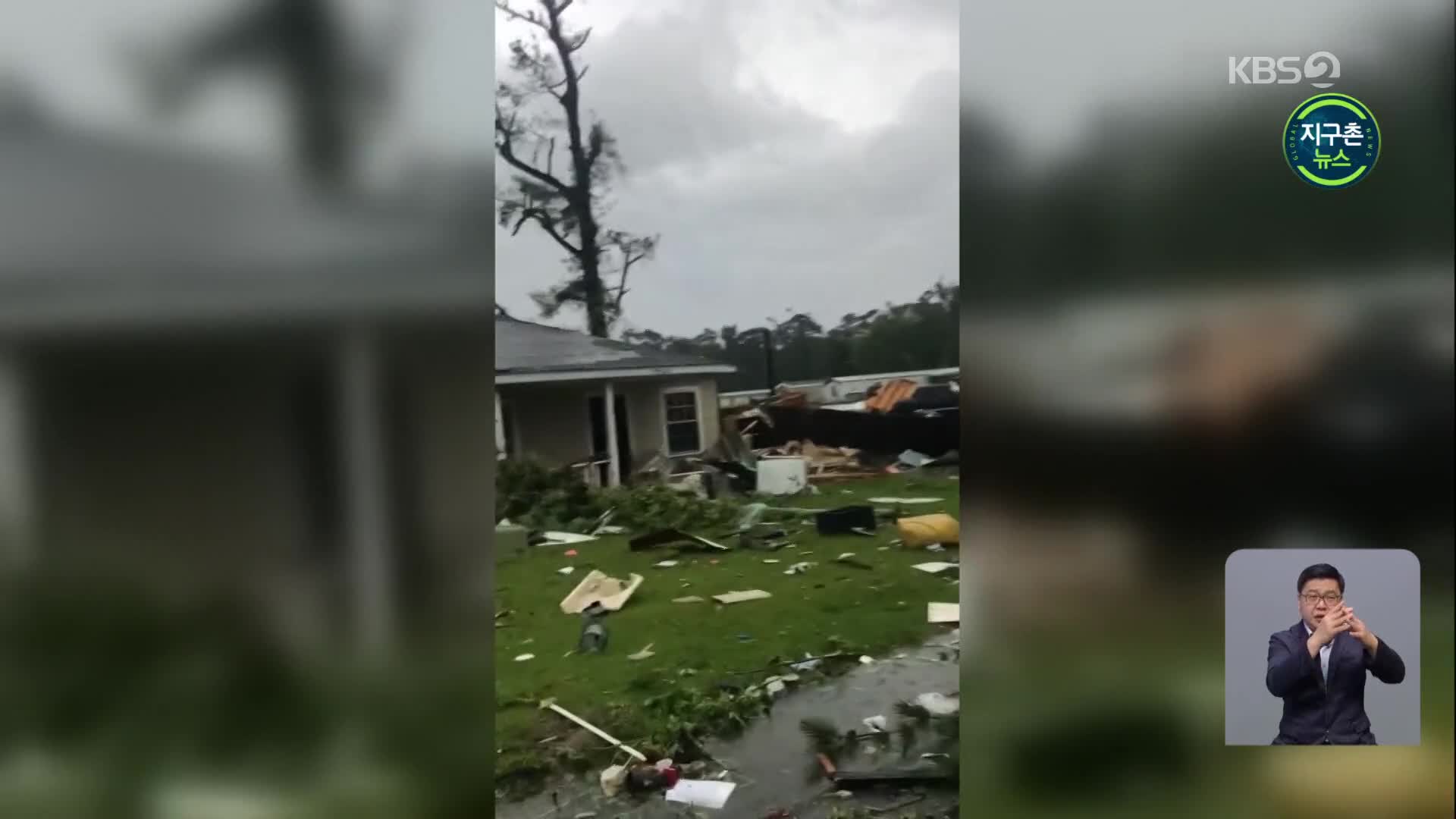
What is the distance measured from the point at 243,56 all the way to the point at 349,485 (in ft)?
3.97

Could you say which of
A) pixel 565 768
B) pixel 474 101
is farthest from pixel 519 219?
pixel 565 768

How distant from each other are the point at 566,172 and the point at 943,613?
5.06 ft

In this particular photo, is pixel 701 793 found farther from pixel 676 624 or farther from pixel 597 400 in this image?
pixel 597 400

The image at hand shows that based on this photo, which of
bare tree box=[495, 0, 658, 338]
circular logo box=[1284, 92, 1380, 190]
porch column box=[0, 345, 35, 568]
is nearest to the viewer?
circular logo box=[1284, 92, 1380, 190]

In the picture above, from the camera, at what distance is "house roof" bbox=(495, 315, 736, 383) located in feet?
7.66

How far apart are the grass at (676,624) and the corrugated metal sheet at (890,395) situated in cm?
20

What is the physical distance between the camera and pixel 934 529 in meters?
2.28

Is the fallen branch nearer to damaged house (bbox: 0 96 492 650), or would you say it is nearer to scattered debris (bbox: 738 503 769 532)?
scattered debris (bbox: 738 503 769 532)

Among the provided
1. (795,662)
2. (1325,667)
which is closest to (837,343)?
Result: (795,662)

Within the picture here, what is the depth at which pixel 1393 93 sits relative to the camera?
221 cm

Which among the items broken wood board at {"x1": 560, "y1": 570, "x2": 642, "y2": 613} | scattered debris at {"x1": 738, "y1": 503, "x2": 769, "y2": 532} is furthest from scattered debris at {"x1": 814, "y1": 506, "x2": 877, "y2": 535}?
broken wood board at {"x1": 560, "y1": 570, "x2": 642, "y2": 613}

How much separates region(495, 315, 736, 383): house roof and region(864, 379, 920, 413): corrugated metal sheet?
55 cm

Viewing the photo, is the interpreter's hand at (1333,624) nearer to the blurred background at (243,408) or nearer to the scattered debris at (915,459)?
the scattered debris at (915,459)

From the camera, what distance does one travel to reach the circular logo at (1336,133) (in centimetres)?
220
